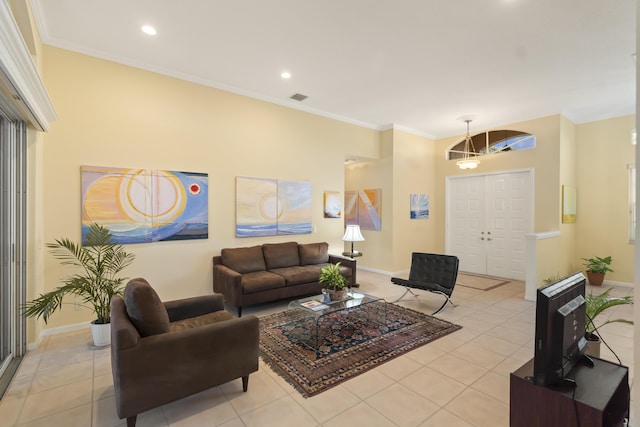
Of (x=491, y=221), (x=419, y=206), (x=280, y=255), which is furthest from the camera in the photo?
(x=419, y=206)

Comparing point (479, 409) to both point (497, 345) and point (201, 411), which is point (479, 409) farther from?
point (201, 411)

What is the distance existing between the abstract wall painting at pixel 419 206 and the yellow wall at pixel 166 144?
2471mm

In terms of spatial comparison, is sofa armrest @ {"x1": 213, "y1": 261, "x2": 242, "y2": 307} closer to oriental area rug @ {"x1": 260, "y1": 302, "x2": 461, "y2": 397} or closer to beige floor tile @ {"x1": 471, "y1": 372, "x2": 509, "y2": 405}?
oriental area rug @ {"x1": 260, "y1": 302, "x2": 461, "y2": 397}

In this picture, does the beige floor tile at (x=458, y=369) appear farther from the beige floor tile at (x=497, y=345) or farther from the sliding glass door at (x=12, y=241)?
the sliding glass door at (x=12, y=241)

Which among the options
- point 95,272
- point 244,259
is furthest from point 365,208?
point 95,272

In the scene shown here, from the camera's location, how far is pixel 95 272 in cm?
321

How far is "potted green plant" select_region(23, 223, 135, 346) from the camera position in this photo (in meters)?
3.01

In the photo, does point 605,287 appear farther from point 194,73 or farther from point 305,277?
point 194,73

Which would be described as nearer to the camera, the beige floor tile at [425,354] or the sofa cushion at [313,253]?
the beige floor tile at [425,354]

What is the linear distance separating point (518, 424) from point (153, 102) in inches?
193

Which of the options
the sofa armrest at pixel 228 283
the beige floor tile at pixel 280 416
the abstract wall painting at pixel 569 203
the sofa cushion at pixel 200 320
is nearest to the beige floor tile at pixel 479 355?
the beige floor tile at pixel 280 416

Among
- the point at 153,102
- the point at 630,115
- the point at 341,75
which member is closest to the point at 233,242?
the point at 153,102

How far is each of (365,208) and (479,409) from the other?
5304mm

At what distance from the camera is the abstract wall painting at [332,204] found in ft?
19.5
